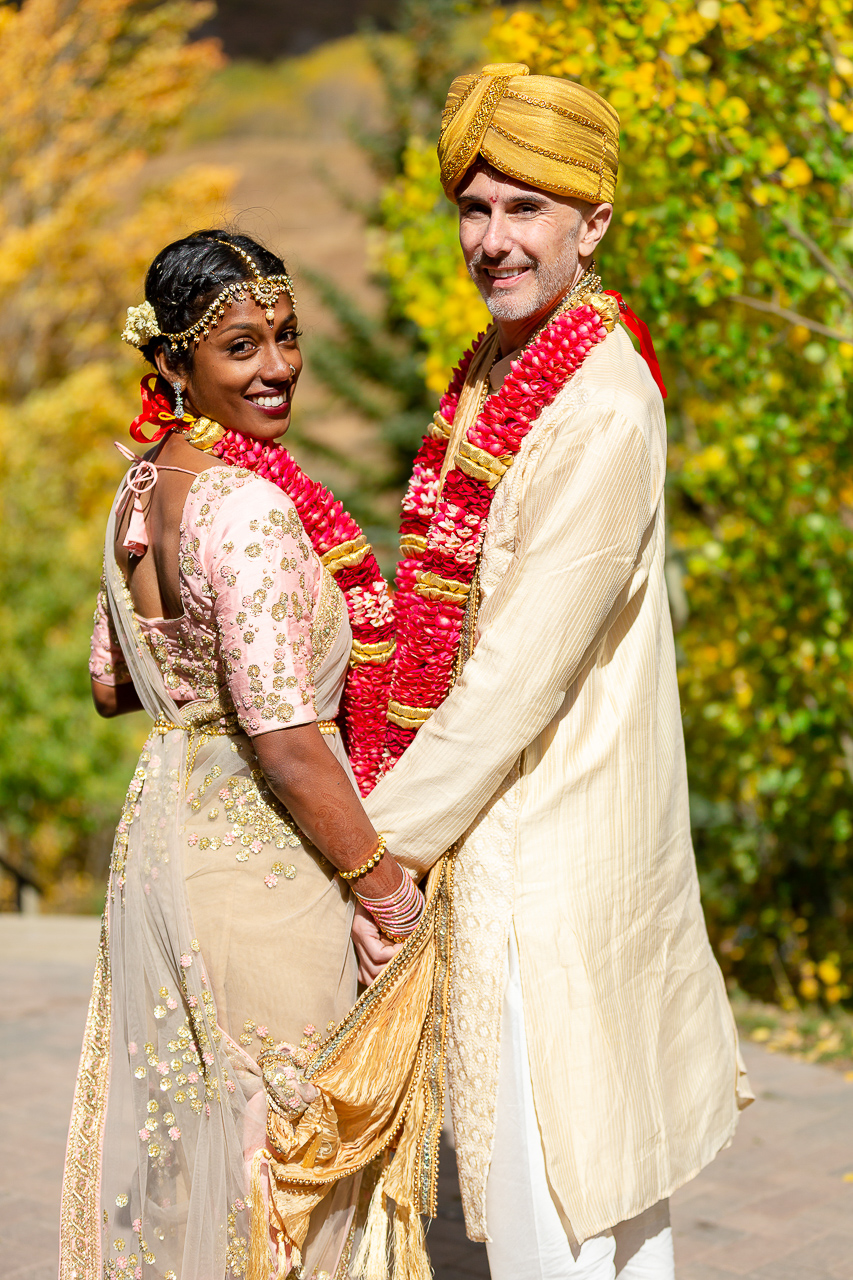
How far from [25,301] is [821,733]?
9.18 metres

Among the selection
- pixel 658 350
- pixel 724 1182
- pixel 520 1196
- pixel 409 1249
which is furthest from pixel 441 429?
pixel 658 350

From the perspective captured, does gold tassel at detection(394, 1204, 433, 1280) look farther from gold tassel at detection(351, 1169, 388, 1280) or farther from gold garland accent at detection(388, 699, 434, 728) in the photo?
gold garland accent at detection(388, 699, 434, 728)

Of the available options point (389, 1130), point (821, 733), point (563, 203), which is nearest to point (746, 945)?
point (821, 733)

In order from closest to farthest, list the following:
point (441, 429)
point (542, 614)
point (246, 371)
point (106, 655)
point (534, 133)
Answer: point (542, 614)
point (534, 133)
point (246, 371)
point (441, 429)
point (106, 655)

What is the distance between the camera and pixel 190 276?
2125mm

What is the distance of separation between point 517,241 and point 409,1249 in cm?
178

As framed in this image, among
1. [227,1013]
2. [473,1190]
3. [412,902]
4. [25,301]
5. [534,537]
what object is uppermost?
[25,301]

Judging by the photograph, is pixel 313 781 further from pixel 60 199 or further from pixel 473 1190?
pixel 60 199

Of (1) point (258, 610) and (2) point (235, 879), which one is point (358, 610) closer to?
(1) point (258, 610)

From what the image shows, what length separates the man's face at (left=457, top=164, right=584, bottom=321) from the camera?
2.11 meters

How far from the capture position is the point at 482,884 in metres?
2.06

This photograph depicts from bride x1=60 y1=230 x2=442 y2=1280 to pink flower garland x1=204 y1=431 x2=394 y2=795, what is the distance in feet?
0.04

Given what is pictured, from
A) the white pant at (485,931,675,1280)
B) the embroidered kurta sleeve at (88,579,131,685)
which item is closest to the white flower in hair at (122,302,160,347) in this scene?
the embroidered kurta sleeve at (88,579,131,685)

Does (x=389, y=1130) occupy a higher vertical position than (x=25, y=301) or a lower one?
lower
